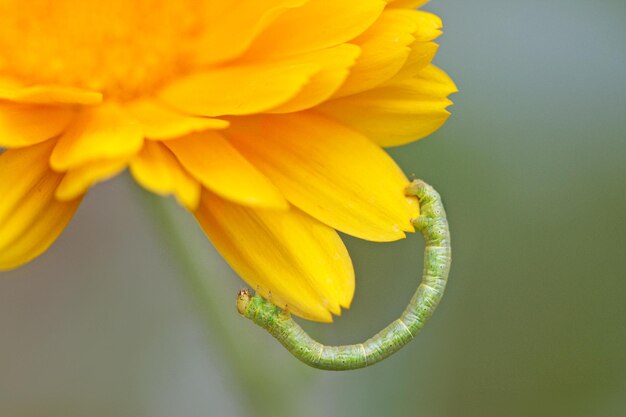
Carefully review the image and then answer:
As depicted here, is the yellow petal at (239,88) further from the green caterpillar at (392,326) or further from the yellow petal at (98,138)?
the green caterpillar at (392,326)

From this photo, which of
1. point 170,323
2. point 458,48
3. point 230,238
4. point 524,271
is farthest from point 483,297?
point 230,238

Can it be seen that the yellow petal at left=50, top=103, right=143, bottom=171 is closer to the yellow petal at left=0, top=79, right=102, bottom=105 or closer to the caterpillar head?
the yellow petal at left=0, top=79, right=102, bottom=105

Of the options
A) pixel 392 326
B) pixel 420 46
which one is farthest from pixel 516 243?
pixel 420 46

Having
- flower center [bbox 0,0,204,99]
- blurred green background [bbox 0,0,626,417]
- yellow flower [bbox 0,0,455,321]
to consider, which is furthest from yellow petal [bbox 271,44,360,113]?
blurred green background [bbox 0,0,626,417]

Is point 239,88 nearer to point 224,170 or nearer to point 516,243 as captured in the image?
point 224,170

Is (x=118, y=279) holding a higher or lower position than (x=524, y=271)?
higher

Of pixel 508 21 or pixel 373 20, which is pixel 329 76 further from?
pixel 508 21

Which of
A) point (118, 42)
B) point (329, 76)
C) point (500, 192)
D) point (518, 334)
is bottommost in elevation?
point (518, 334)
